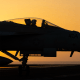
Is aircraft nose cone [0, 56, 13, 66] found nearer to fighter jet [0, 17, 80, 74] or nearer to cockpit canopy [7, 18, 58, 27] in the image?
fighter jet [0, 17, 80, 74]

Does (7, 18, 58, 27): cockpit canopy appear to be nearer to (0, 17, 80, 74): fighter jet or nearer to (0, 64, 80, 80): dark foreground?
(0, 17, 80, 74): fighter jet

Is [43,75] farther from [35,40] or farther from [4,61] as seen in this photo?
[4,61]

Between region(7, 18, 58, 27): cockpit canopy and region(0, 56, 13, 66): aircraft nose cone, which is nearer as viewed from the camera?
region(0, 56, 13, 66): aircraft nose cone

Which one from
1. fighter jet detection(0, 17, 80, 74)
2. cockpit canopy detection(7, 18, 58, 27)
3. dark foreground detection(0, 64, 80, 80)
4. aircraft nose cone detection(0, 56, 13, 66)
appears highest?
cockpit canopy detection(7, 18, 58, 27)

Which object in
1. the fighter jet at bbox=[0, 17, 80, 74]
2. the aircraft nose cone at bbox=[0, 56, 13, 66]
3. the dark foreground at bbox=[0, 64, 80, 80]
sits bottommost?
the dark foreground at bbox=[0, 64, 80, 80]

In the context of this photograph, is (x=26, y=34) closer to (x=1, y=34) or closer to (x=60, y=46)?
(x=1, y=34)

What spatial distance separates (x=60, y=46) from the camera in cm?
1334

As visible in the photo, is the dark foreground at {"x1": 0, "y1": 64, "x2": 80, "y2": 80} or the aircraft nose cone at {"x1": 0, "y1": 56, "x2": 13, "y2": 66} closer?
the dark foreground at {"x1": 0, "y1": 64, "x2": 80, "y2": 80}

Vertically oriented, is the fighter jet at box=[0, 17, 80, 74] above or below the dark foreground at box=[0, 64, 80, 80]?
above

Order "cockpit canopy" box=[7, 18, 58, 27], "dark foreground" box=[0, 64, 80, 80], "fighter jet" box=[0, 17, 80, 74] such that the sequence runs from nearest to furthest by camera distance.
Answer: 1. "dark foreground" box=[0, 64, 80, 80]
2. "fighter jet" box=[0, 17, 80, 74]
3. "cockpit canopy" box=[7, 18, 58, 27]

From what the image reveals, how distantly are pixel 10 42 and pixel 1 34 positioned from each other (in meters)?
0.98

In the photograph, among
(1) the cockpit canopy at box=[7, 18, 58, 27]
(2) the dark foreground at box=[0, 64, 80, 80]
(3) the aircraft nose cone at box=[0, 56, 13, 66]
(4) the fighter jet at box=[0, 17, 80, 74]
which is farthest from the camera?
(1) the cockpit canopy at box=[7, 18, 58, 27]

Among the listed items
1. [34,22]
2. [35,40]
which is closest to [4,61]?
[35,40]

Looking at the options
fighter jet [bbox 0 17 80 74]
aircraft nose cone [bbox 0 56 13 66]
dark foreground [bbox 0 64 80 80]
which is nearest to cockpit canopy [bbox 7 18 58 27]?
fighter jet [bbox 0 17 80 74]
